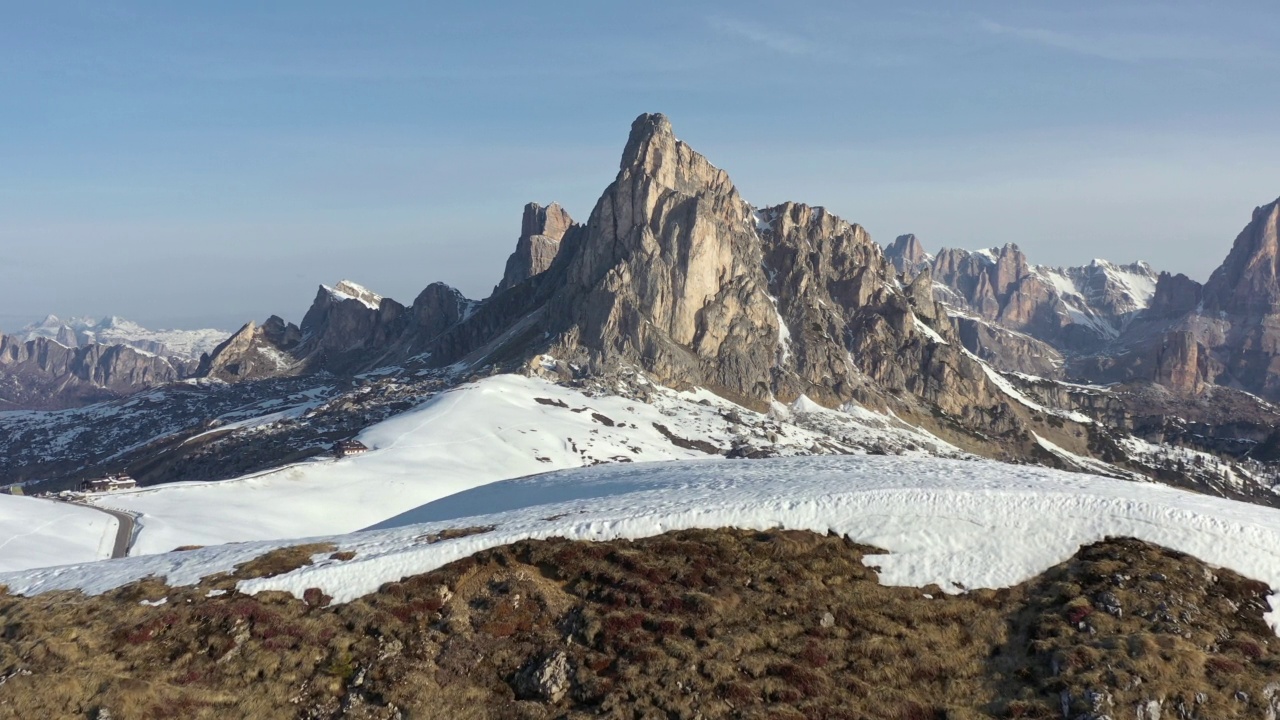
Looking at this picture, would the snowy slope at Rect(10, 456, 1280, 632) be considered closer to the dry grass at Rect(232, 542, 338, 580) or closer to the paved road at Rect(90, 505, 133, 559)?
the dry grass at Rect(232, 542, 338, 580)

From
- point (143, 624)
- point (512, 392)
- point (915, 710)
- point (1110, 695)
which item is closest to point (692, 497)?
point (915, 710)

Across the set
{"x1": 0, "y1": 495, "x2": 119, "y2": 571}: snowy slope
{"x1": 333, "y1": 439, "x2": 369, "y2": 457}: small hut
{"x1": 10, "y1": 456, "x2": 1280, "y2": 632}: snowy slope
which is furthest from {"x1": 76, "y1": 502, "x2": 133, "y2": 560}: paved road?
{"x1": 333, "y1": 439, "x2": 369, "y2": 457}: small hut

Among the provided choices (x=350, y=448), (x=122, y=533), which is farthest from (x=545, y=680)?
(x=350, y=448)

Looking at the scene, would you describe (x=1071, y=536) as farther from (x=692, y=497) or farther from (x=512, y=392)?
(x=512, y=392)

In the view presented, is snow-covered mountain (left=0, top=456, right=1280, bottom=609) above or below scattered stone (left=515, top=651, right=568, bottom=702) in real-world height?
above

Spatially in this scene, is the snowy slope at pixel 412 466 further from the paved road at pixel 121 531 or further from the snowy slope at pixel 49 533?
the snowy slope at pixel 49 533

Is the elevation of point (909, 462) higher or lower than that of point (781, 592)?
higher

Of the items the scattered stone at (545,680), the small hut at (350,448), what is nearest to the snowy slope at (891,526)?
the scattered stone at (545,680)
